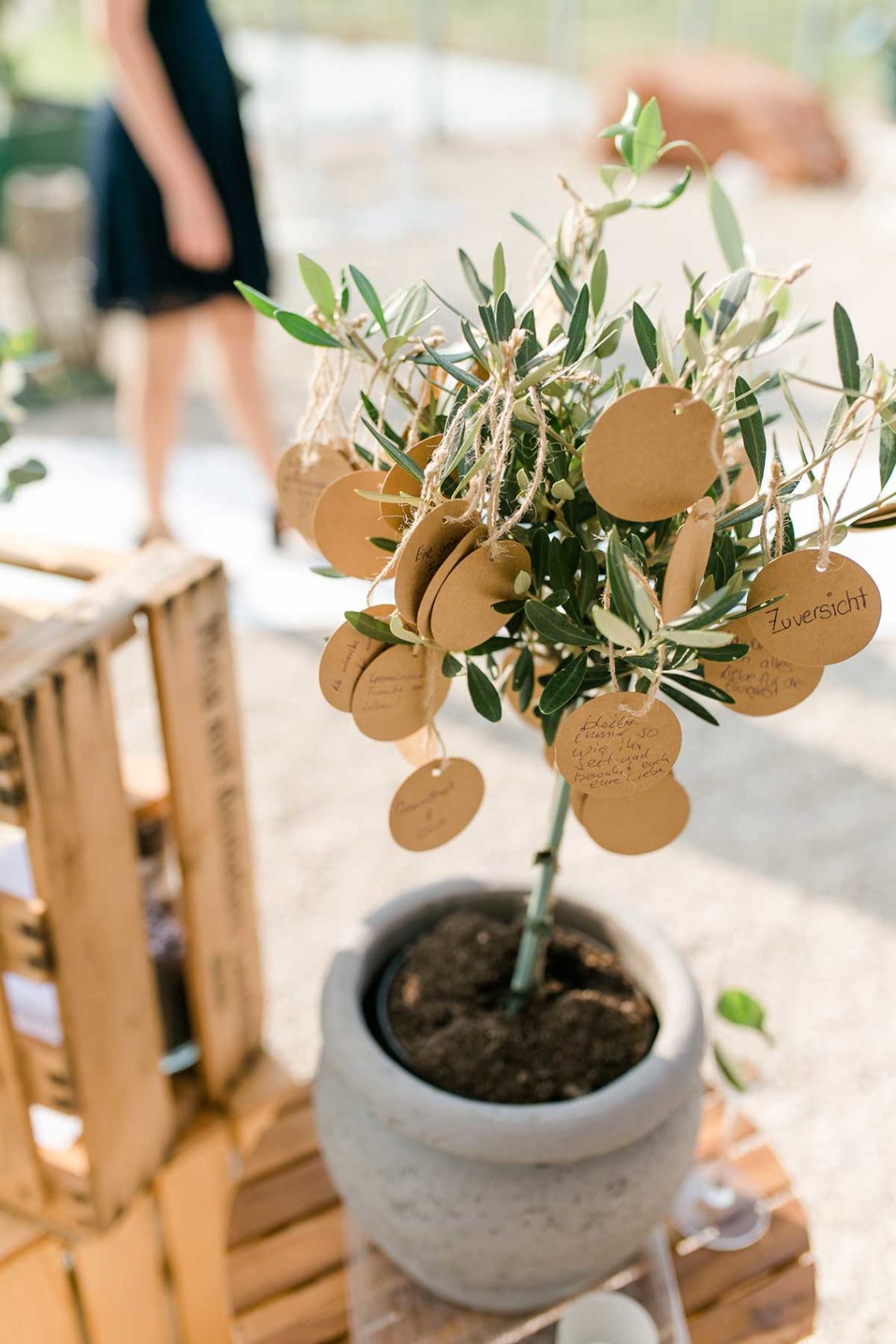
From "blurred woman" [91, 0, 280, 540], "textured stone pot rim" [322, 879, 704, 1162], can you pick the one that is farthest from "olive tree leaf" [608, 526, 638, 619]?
"blurred woman" [91, 0, 280, 540]

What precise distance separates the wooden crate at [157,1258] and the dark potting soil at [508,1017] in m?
0.29

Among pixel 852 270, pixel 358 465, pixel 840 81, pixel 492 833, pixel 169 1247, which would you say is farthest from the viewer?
pixel 840 81

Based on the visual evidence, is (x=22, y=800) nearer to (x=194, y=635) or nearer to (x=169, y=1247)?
(x=194, y=635)

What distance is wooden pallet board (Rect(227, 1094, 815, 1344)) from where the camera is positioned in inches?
37.0

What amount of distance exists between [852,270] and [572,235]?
4.92 m

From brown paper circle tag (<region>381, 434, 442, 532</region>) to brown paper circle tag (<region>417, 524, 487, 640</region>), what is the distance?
0.05 m

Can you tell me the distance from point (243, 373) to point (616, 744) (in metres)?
2.22

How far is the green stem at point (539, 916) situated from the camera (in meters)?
0.86

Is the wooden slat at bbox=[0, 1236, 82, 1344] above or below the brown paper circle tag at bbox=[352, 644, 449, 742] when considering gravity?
below

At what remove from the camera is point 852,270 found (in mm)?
5121

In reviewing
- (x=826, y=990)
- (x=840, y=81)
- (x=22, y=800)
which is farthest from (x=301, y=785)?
(x=840, y=81)

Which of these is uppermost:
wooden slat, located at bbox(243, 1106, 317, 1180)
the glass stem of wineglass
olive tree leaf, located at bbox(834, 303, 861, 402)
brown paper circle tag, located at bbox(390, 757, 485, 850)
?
olive tree leaf, located at bbox(834, 303, 861, 402)

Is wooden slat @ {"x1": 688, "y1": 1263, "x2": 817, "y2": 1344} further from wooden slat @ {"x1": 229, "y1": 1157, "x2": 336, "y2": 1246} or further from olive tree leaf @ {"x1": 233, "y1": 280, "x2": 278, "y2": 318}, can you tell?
olive tree leaf @ {"x1": 233, "y1": 280, "x2": 278, "y2": 318}

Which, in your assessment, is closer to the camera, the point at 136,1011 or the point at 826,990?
the point at 136,1011
